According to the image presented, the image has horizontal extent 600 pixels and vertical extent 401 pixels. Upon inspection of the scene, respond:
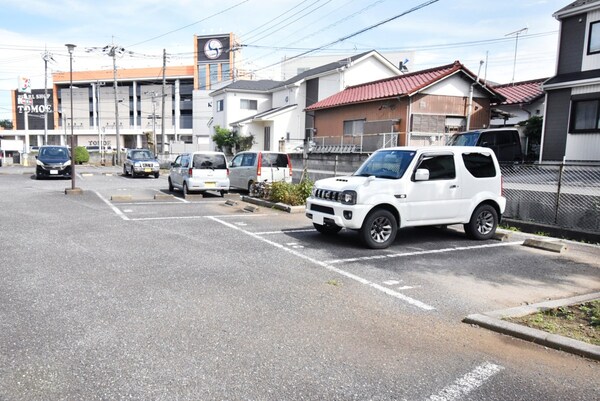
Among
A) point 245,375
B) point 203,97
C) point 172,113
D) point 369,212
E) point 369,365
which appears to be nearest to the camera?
point 245,375

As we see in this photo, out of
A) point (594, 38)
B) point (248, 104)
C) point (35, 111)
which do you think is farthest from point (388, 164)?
point (35, 111)

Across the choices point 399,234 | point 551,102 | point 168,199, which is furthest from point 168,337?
point 551,102

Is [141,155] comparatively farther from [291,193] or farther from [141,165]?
[291,193]

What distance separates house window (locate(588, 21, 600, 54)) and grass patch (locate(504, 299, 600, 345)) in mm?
16185

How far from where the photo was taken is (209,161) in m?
15.5

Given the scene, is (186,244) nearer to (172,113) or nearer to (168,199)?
(168,199)

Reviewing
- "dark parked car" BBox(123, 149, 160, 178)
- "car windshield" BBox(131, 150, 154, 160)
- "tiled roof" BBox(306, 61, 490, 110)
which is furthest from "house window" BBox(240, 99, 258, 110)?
"dark parked car" BBox(123, 149, 160, 178)

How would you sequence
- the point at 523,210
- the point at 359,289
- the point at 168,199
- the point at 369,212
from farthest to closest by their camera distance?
the point at 168,199, the point at 523,210, the point at 369,212, the point at 359,289

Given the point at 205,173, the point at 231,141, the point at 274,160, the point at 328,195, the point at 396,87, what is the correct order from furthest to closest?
the point at 231,141, the point at 396,87, the point at 274,160, the point at 205,173, the point at 328,195

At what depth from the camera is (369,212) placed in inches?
298

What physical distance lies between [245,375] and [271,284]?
2315 millimetres

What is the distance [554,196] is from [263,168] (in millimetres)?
9354

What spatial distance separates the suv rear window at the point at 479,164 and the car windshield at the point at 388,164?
4.06 feet

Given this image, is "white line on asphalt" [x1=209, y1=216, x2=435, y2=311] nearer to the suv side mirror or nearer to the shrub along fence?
the suv side mirror
